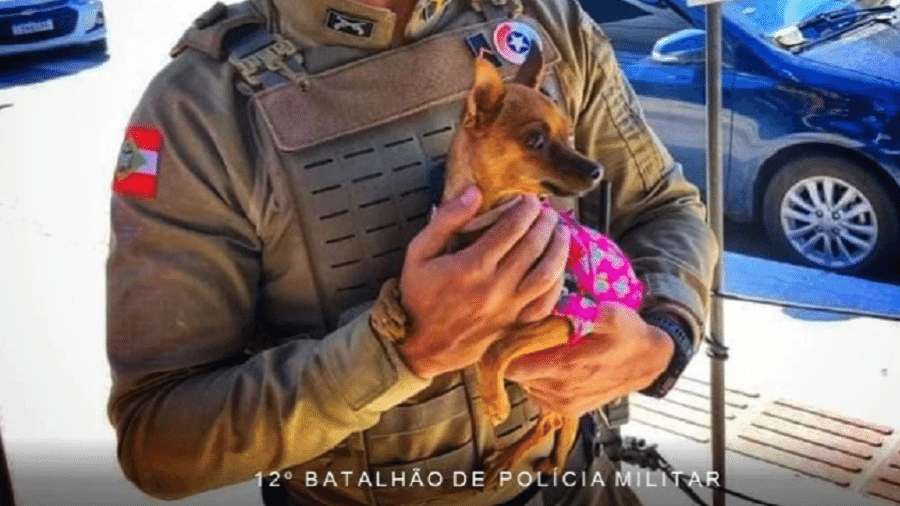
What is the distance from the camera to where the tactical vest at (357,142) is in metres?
0.76

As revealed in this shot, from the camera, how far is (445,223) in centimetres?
65

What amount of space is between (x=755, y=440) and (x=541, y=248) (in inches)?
35.9

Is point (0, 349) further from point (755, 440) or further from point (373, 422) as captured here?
point (755, 440)

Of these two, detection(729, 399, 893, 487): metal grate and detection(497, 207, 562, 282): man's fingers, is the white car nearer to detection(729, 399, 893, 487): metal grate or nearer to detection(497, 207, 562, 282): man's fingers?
detection(497, 207, 562, 282): man's fingers

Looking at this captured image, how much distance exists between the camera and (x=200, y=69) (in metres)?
0.75

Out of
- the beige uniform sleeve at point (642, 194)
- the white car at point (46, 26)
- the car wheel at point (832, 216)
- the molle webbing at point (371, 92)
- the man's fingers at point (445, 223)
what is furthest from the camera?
the car wheel at point (832, 216)

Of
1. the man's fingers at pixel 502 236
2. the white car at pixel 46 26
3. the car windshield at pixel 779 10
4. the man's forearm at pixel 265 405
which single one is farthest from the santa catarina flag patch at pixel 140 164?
the car windshield at pixel 779 10

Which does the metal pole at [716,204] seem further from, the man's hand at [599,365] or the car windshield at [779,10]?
the man's hand at [599,365]

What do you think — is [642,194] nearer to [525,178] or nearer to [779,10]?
[525,178]

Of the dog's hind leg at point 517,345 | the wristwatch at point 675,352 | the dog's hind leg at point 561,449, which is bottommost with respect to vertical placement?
the dog's hind leg at point 561,449

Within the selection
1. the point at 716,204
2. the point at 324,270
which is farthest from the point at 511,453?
the point at 716,204

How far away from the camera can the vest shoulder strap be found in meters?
0.76

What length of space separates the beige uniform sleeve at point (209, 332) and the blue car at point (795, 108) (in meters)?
0.60

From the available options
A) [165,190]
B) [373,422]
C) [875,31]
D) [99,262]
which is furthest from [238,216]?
[875,31]
